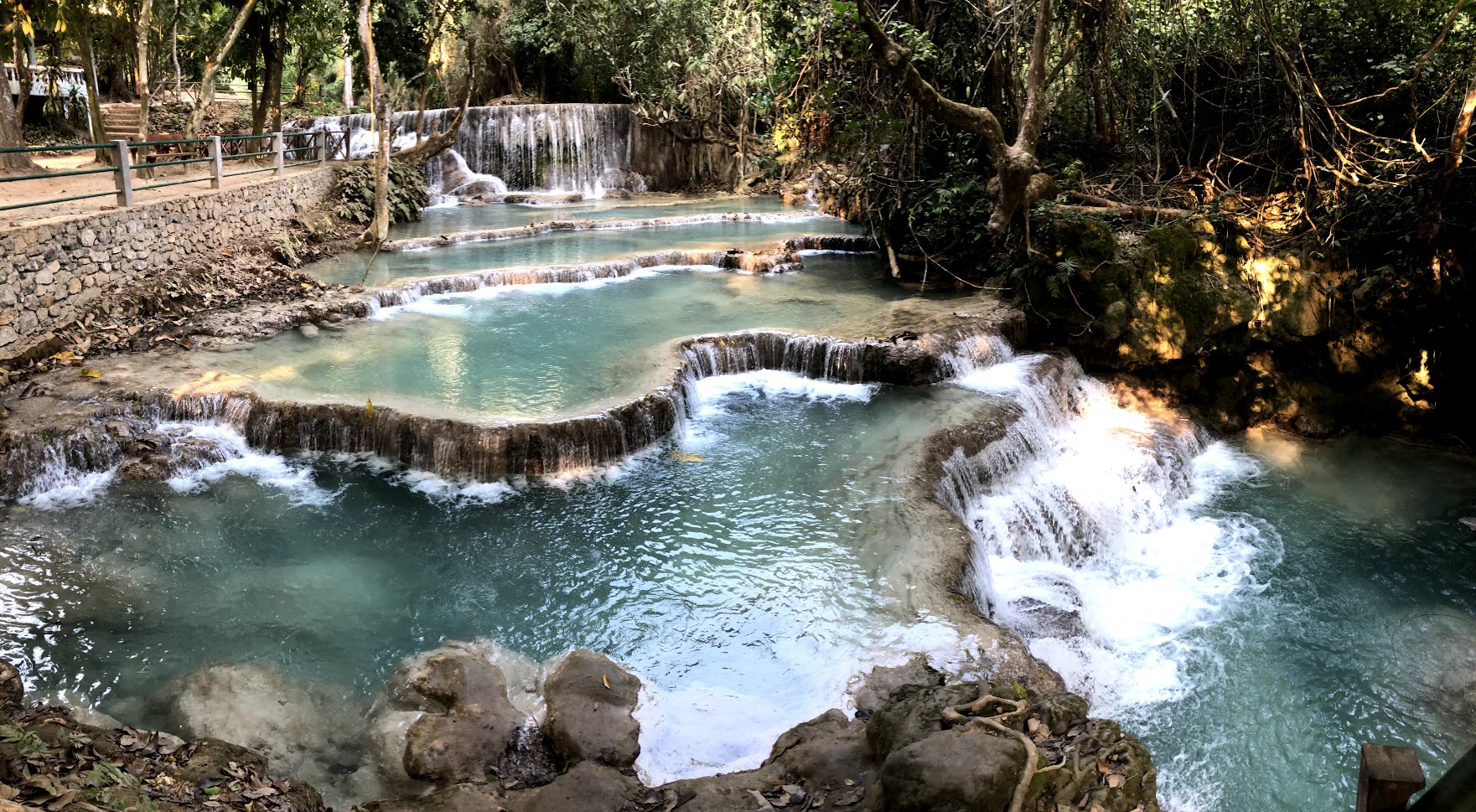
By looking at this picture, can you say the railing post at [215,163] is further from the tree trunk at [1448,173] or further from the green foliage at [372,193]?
the tree trunk at [1448,173]

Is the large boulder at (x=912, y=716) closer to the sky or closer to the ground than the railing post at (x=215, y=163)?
closer to the ground

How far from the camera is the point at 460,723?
5.19 meters

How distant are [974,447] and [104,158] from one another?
551 inches

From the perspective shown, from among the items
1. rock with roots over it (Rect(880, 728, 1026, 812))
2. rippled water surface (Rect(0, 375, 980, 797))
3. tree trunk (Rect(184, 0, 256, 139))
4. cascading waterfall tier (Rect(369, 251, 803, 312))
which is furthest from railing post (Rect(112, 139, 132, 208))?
rock with roots over it (Rect(880, 728, 1026, 812))

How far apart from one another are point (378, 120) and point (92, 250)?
18.5ft

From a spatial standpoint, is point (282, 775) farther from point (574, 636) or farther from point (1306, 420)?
point (1306, 420)

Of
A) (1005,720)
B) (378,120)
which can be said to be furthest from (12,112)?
(1005,720)

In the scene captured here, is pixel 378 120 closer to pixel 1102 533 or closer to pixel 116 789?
pixel 1102 533

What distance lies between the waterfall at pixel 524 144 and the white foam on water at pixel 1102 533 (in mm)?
17099

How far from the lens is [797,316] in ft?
38.9

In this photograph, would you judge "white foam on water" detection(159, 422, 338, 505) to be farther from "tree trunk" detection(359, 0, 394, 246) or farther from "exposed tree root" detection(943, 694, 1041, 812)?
"tree trunk" detection(359, 0, 394, 246)

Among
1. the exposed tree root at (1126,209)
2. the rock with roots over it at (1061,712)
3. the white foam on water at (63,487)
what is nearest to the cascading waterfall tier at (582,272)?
the exposed tree root at (1126,209)

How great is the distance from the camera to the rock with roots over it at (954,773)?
3486mm

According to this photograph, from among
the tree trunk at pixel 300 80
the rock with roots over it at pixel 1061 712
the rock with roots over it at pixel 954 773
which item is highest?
the tree trunk at pixel 300 80
